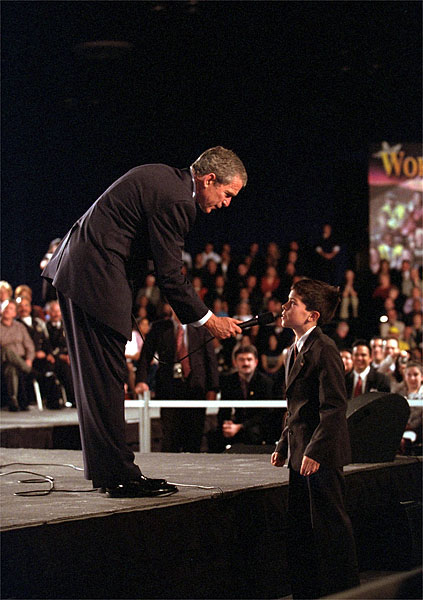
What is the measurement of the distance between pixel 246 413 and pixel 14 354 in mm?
3510

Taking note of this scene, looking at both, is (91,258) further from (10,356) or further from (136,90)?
(136,90)

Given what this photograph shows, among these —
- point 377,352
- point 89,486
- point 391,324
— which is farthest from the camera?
point 391,324

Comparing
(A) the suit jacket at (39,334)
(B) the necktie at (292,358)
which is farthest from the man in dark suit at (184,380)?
(B) the necktie at (292,358)

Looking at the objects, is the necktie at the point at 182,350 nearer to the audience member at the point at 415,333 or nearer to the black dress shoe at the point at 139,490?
the black dress shoe at the point at 139,490

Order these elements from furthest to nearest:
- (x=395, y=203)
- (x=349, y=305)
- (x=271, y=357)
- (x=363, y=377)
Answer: (x=395, y=203) < (x=349, y=305) < (x=271, y=357) < (x=363, y=377)

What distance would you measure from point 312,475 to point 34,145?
11.2 m

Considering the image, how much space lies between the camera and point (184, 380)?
6.86 meters

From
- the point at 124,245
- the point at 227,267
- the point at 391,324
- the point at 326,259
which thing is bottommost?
the point at 391,324

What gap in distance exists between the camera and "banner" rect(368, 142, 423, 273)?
14461 millimetres

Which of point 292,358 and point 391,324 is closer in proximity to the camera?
point 292,358

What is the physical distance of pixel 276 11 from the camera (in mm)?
9734

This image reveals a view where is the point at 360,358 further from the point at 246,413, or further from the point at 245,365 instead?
the point at 246,413

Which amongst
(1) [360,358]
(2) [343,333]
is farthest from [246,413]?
(2) [343,333]

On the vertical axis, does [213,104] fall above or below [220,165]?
above
